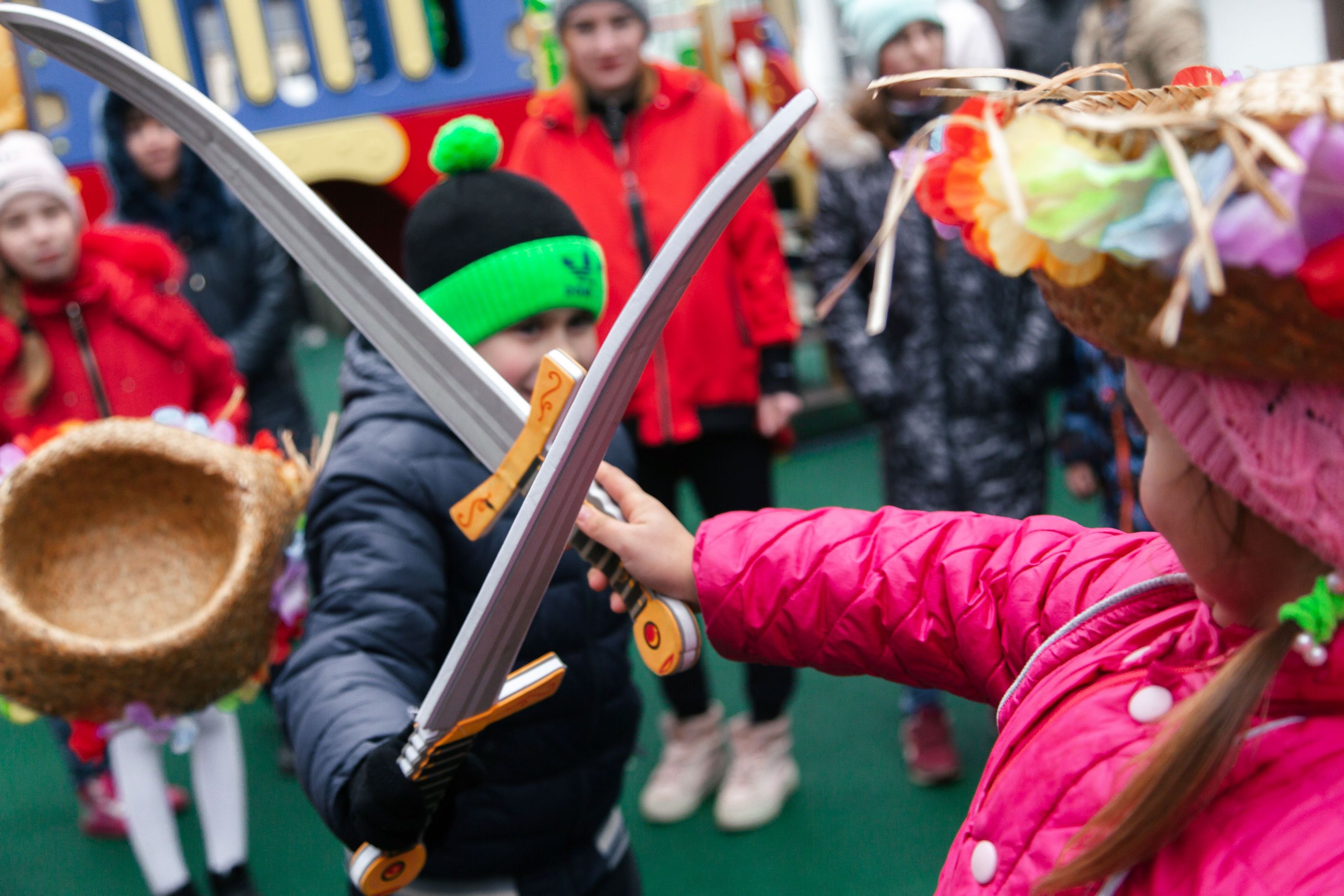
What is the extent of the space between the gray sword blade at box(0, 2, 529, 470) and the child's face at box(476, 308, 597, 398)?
0.29 metres

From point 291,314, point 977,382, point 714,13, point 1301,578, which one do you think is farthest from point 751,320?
point 714,13

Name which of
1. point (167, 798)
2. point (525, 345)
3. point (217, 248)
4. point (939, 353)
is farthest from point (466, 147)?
point (217, 248)

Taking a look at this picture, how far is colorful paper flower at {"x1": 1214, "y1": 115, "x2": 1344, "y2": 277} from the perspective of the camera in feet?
1.64

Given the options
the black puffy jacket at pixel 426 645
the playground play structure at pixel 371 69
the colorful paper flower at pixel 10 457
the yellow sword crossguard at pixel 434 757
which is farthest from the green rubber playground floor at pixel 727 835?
the playground play structure at pixel 371 69

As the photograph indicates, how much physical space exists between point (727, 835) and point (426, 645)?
1.27 metres

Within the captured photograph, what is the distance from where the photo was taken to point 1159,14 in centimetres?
335

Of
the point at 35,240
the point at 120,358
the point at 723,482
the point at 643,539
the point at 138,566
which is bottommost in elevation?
the point at 723,482

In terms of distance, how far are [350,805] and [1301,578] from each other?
0.70m

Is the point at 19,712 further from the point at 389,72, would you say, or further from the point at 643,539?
the point at 389,72

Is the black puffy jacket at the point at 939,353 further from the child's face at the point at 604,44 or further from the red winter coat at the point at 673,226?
the child's face at the point at 604,44

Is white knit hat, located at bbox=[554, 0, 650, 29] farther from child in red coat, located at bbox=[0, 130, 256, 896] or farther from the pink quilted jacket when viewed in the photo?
the pink quilted jacket

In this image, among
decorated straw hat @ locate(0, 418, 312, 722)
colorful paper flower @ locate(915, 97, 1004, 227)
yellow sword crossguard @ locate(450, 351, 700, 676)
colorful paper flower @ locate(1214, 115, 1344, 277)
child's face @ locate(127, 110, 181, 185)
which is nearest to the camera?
colorful paper flower @ locate(1214, 115, 1344, 277)

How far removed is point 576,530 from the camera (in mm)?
982

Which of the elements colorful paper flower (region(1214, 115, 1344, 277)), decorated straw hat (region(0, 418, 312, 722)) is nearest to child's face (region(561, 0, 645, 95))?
decorated straw hat (region(0, 418, 312, 722))
